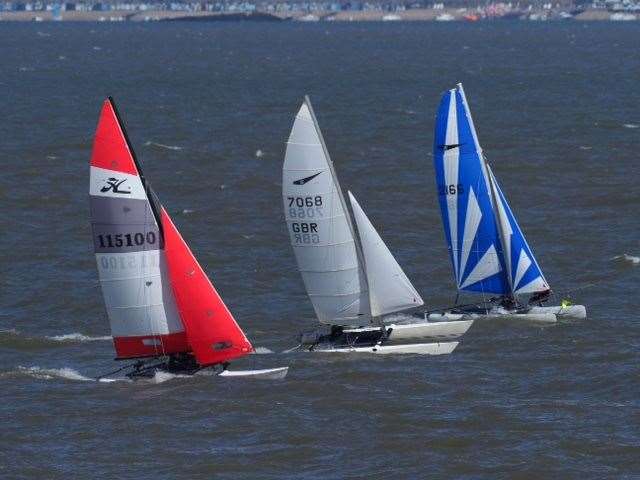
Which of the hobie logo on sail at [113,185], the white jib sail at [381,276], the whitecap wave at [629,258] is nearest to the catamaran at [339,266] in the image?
the white jib sail at [381,276]

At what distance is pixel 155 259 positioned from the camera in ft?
131

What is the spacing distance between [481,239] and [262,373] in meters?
10.9

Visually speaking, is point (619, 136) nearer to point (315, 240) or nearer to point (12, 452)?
point (315, 240)

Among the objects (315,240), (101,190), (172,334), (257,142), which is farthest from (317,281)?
(257,142)

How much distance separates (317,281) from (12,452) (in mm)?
11027

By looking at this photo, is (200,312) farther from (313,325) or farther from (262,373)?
(313,325)

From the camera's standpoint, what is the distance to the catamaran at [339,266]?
41969mm

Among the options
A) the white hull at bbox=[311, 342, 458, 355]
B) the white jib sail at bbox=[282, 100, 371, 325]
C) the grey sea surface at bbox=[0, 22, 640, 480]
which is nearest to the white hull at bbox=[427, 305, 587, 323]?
the grey sea surface at bbox=[0, 22, 640, 480]

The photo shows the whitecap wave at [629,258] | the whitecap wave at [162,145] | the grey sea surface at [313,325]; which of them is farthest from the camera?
the whitecap wave at [162,145]

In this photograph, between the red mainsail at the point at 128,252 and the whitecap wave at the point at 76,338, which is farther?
the whitecap wave at the point at 76,338

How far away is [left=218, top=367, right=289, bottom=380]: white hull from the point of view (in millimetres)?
41188

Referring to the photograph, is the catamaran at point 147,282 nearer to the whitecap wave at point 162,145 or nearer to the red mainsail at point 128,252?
the red mainsail at point 128,252

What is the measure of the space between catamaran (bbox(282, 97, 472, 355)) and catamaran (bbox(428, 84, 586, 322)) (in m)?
4.16

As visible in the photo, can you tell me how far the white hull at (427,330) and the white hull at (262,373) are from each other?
4718mm
